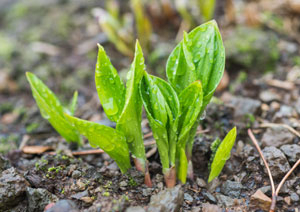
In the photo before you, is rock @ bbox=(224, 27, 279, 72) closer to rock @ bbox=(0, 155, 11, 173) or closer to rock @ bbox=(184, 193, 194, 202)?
rock @ bbox=(184, 193, 194, 202)

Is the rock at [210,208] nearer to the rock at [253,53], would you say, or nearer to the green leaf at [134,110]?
the green leaf at [134,110]

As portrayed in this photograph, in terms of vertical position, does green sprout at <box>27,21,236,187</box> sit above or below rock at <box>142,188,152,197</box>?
above

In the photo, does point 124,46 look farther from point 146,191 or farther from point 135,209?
point 135,209

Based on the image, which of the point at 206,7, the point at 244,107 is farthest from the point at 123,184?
the point at 206,7

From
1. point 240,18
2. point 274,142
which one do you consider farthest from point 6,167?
point 240,18

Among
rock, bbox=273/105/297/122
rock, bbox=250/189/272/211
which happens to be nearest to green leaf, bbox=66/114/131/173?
rock, bbox=250/189/272/211

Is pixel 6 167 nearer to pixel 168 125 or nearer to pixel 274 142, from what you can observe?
pixel 168 125
